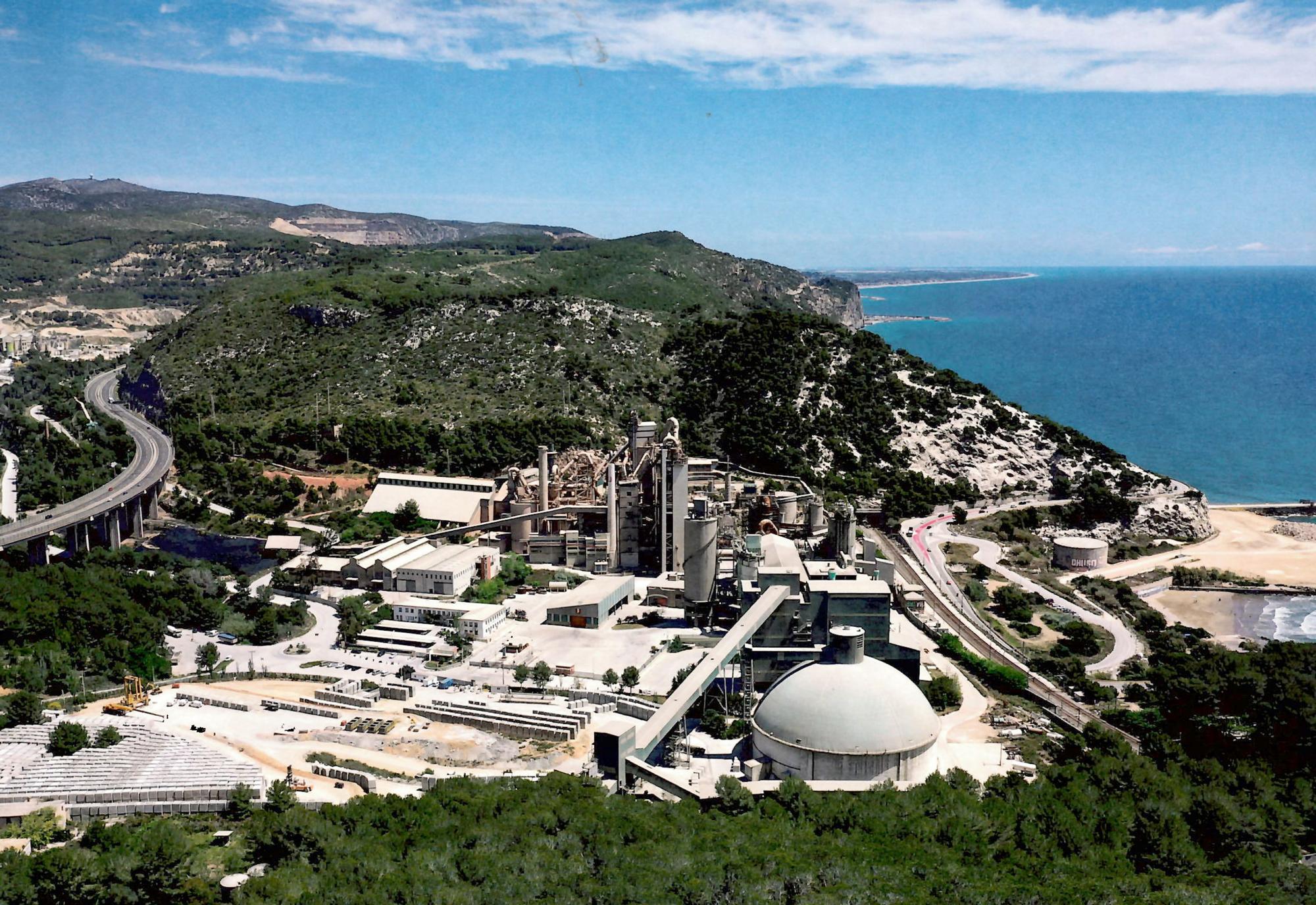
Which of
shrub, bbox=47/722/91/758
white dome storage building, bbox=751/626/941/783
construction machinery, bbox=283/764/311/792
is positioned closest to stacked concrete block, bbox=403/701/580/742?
construction machinery, bbox=283/764/311/792

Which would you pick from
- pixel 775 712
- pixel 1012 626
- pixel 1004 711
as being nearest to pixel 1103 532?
pixel 1012 626

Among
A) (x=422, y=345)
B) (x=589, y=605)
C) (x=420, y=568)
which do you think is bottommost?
(x=589, y=605)

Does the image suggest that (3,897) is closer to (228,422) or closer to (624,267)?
(228,422)

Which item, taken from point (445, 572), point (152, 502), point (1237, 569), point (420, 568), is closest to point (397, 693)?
point (445, 572)

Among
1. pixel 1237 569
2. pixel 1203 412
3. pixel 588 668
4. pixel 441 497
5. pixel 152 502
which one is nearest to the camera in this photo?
pixel 588 668

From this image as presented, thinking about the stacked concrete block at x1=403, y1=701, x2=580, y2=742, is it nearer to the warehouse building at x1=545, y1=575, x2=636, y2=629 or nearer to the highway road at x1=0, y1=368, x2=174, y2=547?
the warehouse building at x1=545, y1=575, x2=636, y2=629

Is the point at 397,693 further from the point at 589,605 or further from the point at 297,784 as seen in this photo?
the point at 589,605
